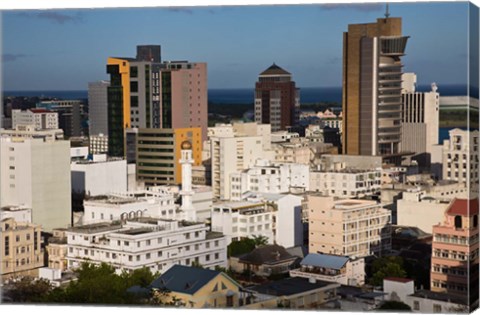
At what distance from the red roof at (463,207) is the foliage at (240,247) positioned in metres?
2.34

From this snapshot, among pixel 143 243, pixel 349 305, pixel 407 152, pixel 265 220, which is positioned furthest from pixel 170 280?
pixel 407 152

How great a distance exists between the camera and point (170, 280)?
36.7 ft

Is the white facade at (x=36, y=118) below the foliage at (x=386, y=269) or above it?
above

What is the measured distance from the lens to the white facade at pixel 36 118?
1377cm

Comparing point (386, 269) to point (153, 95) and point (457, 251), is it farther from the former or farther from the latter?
point (153, 95)

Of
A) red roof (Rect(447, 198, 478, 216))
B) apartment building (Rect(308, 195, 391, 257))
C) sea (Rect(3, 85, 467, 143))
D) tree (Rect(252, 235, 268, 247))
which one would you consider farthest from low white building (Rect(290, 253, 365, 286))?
sea (Rect(3, 85, 467, 143))

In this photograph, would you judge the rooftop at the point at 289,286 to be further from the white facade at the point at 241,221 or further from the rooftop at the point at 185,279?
the white facade at the point at 241,221

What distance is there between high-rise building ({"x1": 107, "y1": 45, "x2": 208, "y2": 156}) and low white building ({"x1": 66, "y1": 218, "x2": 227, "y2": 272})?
1668mm

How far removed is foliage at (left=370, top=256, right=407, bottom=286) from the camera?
1162cm

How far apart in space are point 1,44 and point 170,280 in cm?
297

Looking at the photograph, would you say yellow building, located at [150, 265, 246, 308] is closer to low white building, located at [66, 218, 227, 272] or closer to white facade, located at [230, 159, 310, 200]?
low white building, located at [66, 218, 227, 272]

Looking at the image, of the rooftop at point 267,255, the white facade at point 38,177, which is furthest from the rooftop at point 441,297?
the white facade at point 38,177

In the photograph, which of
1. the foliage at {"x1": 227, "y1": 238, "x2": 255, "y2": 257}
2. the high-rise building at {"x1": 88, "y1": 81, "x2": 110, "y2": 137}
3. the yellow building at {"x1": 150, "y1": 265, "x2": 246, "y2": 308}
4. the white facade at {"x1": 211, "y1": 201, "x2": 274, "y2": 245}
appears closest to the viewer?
the yellow building at {"x1": 150, "y1": 265, "x2": 246, "y2": 308}

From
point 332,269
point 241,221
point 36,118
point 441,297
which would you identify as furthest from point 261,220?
point 441,297
